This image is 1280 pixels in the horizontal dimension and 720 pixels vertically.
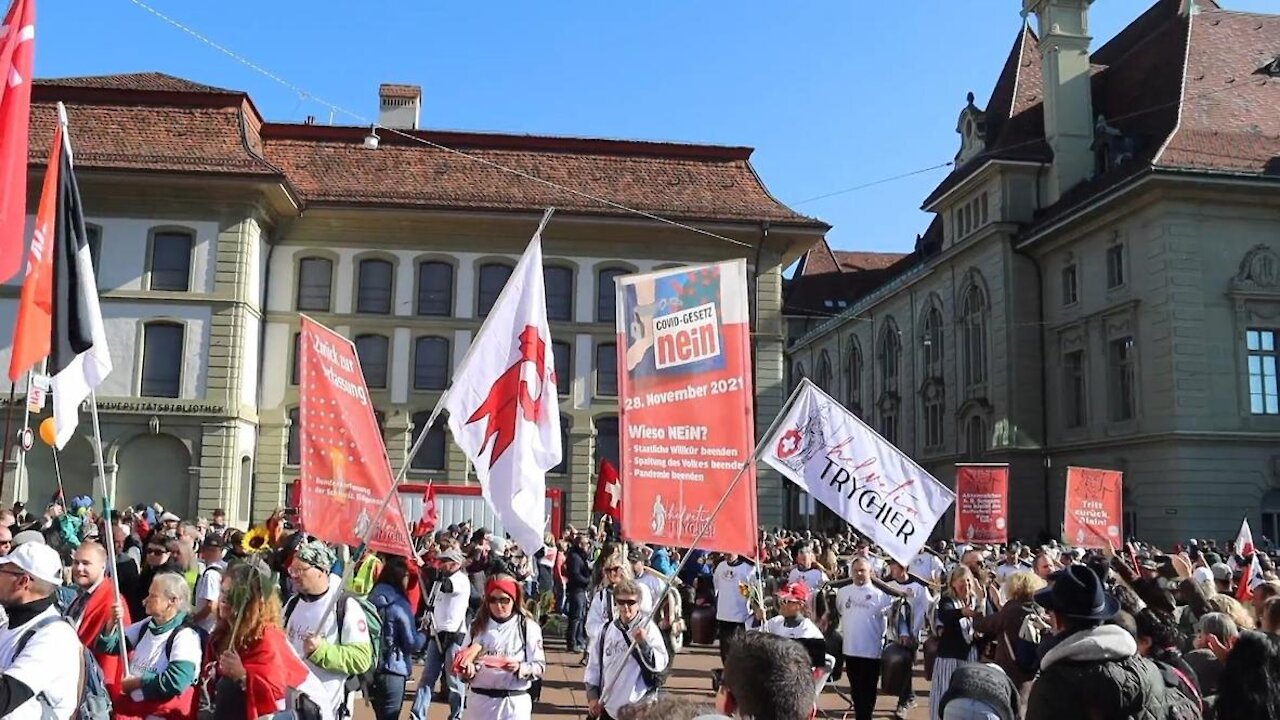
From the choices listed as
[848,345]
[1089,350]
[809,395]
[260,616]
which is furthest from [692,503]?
[848,345]

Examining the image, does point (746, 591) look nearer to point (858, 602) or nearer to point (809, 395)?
point (858, 602)

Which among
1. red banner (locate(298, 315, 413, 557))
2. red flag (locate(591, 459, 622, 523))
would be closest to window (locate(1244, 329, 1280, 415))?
red flag (locate(591, 459, 622, 523))

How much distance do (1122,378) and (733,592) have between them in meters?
25.2

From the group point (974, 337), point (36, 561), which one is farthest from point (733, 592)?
point (974, 337)

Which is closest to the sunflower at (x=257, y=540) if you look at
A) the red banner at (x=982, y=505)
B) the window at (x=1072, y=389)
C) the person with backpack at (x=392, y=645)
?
the person with backpack at (x=392, y=645)

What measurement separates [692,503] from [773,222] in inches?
1006

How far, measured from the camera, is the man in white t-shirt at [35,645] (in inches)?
157

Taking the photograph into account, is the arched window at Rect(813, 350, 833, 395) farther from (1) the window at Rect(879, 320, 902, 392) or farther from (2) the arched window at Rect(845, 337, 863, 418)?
(1) the window at Rect(879, 320, 902, 392)

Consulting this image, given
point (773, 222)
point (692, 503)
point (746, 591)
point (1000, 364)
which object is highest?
point (773, 222)

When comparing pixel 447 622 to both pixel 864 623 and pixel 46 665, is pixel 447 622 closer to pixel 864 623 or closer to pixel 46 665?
pixel 864 623

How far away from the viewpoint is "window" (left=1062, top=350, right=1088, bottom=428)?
125ft

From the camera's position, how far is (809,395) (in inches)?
342

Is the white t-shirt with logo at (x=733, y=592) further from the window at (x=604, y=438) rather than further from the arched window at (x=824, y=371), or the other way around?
the arched window at (x=824, y=371)

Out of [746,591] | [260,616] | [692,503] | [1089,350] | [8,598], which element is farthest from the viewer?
[1089,350]
